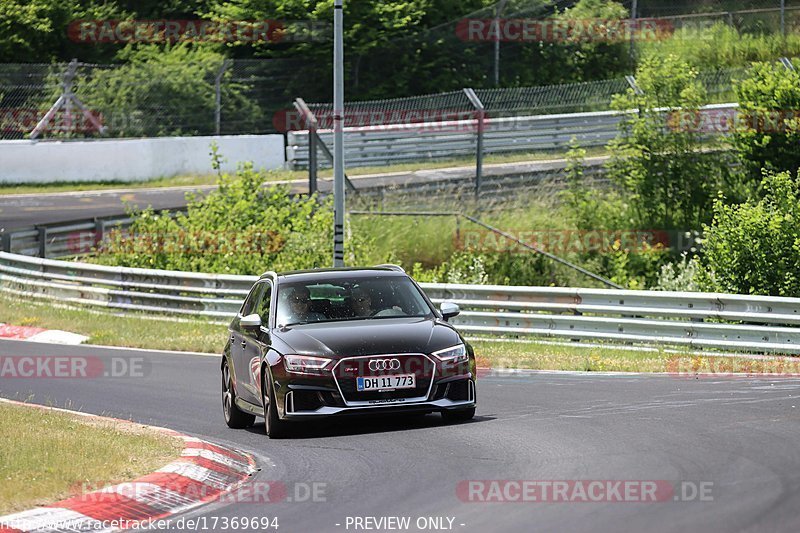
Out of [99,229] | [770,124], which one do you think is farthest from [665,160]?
[99,229]

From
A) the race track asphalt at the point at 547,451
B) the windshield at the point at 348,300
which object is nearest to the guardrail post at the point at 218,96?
the race track asphalt at the point at 547,451

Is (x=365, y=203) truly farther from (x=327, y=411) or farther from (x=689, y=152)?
(x=327, y=411)

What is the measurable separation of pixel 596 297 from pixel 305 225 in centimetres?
987

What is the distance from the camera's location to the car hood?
11742 mm

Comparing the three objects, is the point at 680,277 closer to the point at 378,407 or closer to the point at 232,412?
the point at 232,412

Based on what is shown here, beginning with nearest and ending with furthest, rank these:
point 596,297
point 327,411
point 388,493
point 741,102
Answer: point 388,493 → point 327,411 → point 596,297 → point 741,102

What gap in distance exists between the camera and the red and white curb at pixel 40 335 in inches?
933

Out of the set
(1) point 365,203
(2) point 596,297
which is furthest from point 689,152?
(2) point 596,297

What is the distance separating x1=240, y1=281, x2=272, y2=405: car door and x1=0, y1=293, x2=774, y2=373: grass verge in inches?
218

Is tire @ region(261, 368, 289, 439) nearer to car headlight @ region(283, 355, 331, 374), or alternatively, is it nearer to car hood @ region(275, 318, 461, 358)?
car headlight @ region(283, 355, 331, 374)

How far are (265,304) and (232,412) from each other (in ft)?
3.66

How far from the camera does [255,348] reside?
42.0 ft

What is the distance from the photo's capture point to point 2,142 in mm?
40938

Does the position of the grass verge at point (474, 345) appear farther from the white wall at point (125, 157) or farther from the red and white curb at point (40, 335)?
the white wall at point (125, 157)
